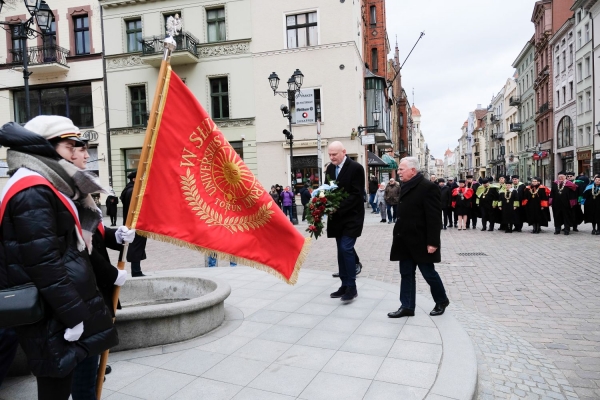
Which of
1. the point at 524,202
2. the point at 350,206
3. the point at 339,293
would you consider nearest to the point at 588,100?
the point at 524,202

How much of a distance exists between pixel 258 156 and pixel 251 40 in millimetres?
6701

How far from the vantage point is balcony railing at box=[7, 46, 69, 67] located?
85.1ft

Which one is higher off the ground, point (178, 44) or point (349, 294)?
point (178, 44)

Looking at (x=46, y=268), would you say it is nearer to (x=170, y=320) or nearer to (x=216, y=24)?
(x=170, y=320)

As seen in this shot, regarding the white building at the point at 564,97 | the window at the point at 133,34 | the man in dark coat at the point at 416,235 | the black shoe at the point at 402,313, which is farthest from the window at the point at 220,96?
the white building at the point at 564,97

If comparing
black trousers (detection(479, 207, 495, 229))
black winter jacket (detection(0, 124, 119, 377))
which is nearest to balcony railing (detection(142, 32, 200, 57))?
black trousers (detection(479, 207, 495, 229))

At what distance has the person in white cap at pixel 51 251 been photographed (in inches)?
88.4

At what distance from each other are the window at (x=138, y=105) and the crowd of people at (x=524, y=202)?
17.0m

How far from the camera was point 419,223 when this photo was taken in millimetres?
5219

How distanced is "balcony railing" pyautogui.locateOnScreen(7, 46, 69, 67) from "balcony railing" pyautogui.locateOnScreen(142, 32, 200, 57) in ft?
18.1

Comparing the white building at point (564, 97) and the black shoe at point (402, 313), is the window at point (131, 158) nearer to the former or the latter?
the black shoe at point (402, 313)

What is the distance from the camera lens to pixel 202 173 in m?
3.98

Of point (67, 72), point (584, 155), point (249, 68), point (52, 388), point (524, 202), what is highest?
point (67, 72)

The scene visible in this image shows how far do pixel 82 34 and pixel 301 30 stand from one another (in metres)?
14.1
